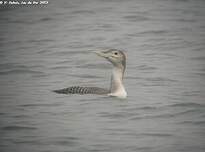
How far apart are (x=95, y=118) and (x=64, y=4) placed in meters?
11.6

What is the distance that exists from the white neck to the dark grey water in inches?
6.7

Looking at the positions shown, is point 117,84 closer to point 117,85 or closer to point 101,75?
point 117,85

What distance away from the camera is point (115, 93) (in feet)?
42.3

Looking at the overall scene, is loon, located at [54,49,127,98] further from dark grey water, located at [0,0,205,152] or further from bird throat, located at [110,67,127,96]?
dark grey water, located at [0,0,205,152]

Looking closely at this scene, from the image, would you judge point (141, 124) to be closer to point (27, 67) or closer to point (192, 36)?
point (27, 67)

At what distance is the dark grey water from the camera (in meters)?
10.8

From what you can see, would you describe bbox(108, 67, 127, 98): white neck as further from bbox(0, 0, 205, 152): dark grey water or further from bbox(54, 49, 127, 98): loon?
bbox(0, 0, 205, 152): dark grey water

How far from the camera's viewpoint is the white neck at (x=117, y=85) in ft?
42.3

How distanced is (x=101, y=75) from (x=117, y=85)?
2056mm

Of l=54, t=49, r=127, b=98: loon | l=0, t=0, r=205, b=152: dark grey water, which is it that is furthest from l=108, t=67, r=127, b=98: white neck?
l=0, t=0, r=205, b=152: dark grey water

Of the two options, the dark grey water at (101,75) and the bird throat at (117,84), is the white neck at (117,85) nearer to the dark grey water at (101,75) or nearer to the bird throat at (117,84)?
the bird throat at (117,84)

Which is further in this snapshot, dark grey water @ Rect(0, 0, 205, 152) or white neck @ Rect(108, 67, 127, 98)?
white neck @ Rect(108, 67, 127, 98)

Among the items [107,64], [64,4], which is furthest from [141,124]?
[64,4]

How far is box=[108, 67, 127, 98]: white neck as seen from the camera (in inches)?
508
